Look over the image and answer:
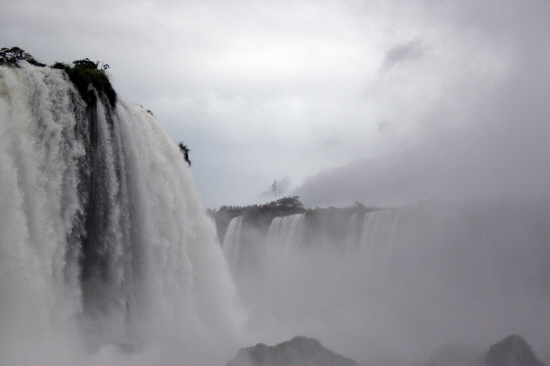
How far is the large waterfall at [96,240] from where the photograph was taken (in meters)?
9.30

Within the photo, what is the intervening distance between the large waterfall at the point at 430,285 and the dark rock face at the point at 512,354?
263 centimetres

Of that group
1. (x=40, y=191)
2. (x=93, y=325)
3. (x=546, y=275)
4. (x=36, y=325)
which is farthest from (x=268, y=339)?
(x=546, y=275)

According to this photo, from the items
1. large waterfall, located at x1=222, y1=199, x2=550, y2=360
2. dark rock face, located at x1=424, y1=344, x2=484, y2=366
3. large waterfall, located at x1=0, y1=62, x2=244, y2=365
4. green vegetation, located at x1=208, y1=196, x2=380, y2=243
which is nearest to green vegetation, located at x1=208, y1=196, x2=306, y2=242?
green vegetation, located at x1=208, y1=196, x2=380, y2=243

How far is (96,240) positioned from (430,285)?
14939mm

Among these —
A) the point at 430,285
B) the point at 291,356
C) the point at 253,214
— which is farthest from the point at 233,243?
the point at 291,356

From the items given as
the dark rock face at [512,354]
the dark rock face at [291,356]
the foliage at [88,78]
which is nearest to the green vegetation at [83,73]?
the foliage at [88,78]

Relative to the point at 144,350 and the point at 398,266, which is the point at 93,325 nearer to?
the point at 144,350

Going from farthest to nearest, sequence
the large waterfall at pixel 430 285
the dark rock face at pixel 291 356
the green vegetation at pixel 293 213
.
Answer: the green vegetation at pixel 293 213
the large waterfall at pixel 430 285
the dark rock face at pixel 291 356

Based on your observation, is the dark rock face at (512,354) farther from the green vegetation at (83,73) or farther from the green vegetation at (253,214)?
the green vegetation at (253,214)

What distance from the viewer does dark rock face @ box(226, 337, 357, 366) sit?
11.1 meters

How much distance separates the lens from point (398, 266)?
2219cm

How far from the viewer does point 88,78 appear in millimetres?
11570

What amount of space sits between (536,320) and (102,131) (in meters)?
16.2

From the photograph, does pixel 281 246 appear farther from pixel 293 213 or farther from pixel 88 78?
pixel 88 78
